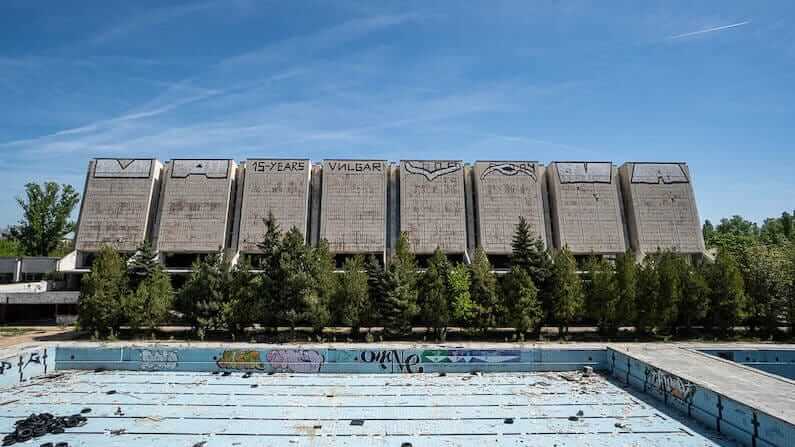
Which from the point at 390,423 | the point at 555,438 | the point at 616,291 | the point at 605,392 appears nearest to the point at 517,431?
the point at 555,438

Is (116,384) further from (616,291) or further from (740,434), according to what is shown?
(616,291)

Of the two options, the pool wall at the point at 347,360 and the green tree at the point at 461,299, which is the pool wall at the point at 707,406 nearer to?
the pool wall at the point at 347,360

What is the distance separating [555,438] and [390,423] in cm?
513

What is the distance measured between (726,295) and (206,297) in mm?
34626

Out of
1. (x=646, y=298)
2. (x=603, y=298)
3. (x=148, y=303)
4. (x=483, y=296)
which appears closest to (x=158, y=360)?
(x=148, y=303)

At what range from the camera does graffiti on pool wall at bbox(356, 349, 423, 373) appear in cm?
2080

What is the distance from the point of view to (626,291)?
2877cm

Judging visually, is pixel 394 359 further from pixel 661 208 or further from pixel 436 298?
pixel 661 208

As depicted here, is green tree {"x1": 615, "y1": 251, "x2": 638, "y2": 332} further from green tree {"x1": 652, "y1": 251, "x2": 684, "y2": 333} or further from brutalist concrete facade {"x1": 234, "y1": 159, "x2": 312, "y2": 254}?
brutalist concrete facade {"x1": 234, "y1": 159, "x2": 312, "y2": 254}

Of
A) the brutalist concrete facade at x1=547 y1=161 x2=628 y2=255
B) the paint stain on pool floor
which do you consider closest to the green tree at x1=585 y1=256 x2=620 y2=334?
the paint stain on pool floor

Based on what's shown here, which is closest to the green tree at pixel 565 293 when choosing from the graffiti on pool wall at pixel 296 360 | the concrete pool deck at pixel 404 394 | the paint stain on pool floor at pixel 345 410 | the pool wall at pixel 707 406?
the concrete pool deck at pixel 404 394

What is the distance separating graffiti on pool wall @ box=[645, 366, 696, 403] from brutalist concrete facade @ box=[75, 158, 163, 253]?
3927 centimetres

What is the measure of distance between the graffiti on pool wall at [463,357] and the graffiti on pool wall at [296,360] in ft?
17.0

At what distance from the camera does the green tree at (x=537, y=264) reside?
1129 inches
